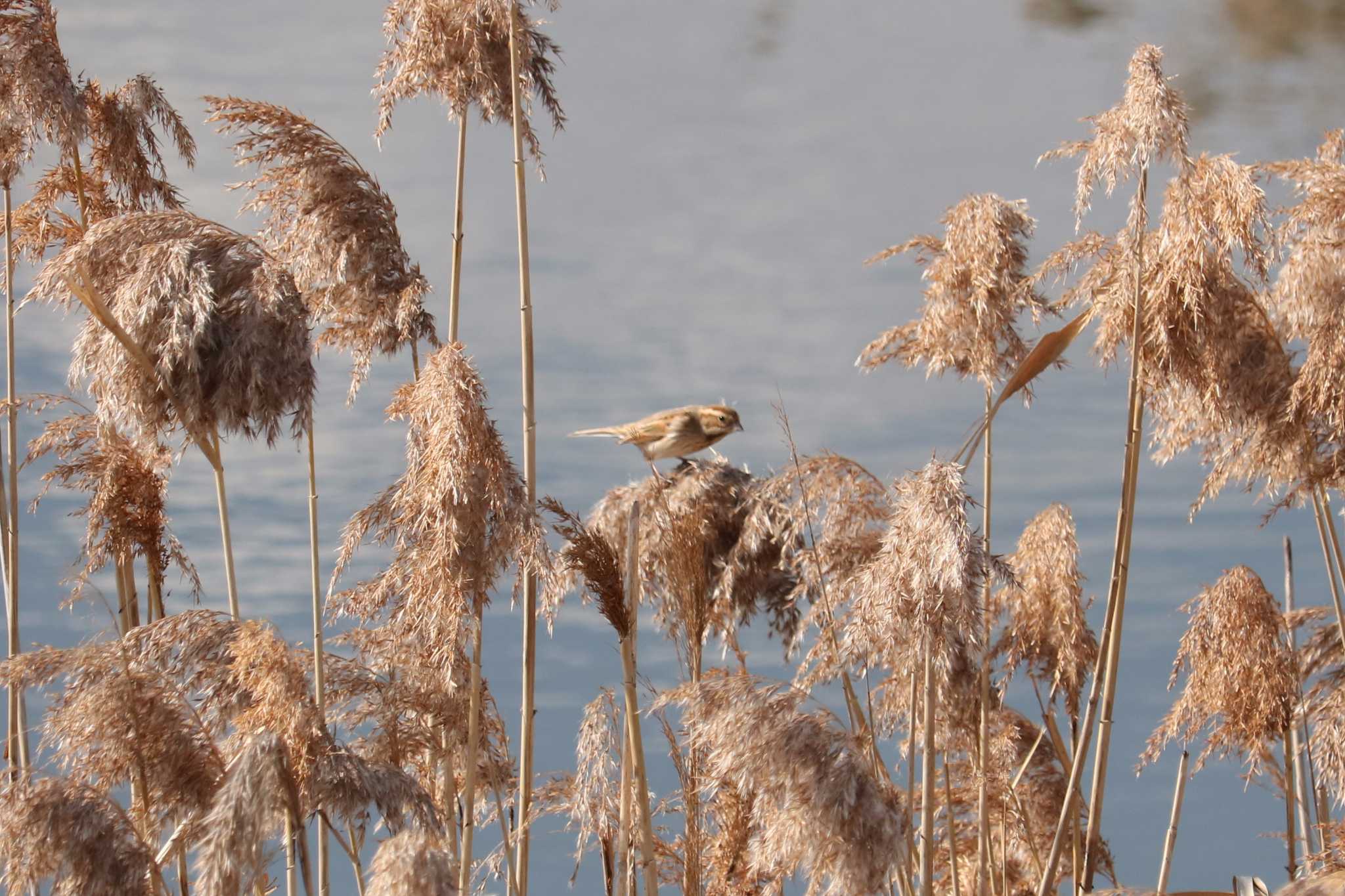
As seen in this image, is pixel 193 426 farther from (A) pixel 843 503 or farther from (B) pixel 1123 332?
(B) pixel 1123 332

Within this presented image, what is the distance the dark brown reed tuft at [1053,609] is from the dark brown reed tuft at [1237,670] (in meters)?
0.49

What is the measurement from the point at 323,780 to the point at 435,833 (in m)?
0.40

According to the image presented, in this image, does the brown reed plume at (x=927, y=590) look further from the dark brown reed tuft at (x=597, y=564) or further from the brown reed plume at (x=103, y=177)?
the brown reed plume at (x=103, y=177)

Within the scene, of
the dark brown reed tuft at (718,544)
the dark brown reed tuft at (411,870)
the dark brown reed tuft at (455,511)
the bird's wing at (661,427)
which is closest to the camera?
the dark brown reed tuft at (411,870)

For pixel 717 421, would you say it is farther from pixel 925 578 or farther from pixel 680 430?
pixel 925 578

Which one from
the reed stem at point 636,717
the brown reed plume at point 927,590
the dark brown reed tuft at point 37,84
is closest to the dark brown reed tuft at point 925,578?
the brown reed plume at point 927,590

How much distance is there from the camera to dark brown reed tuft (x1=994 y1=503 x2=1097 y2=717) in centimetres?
680

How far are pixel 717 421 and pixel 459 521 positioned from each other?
1778 mm

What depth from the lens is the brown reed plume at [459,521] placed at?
15.0 feet

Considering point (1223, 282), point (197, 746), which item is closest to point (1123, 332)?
point (1223, 282)

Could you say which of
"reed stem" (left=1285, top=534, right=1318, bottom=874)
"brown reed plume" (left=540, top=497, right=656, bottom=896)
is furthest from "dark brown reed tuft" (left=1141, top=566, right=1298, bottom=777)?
"brown reed plume" (left=540, top=497, right=656, bottom=896)

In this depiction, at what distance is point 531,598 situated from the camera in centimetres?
471

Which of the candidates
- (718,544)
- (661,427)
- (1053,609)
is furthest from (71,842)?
(1053,609)

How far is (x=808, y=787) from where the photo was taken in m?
4.35
